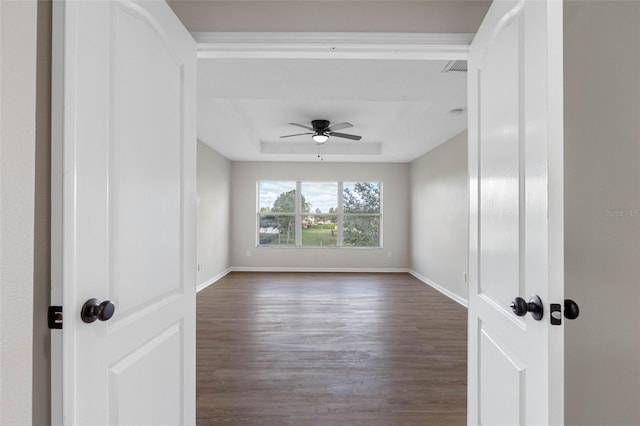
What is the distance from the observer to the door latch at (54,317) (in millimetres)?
835

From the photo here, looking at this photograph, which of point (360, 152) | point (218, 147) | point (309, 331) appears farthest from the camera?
point (360, 152)

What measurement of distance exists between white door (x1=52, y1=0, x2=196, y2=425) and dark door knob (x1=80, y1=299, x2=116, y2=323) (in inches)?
0.7

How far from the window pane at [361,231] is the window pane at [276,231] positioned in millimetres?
1240

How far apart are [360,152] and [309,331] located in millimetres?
3871

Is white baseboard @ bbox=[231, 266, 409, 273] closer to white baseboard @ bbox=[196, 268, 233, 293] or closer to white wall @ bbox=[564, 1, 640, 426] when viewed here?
white baseboard @ bbox=[196, 268, 233, 293]

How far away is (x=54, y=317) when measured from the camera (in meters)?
0.84

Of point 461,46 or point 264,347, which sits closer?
point 461,46

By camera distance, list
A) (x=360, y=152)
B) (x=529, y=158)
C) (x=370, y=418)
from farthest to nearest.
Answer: (x=360, y=152) < (x=370, y=418) < (x=529, y=158)

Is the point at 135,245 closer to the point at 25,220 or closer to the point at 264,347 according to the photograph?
the point at 25,220

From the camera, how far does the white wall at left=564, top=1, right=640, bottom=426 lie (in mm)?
1205

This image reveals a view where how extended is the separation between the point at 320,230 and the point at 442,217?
9.31 feet

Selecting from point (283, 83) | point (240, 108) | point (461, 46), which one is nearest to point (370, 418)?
point (461, 46)

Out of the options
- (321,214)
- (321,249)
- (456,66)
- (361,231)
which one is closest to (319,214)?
(321,214)

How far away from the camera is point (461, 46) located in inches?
62.6
